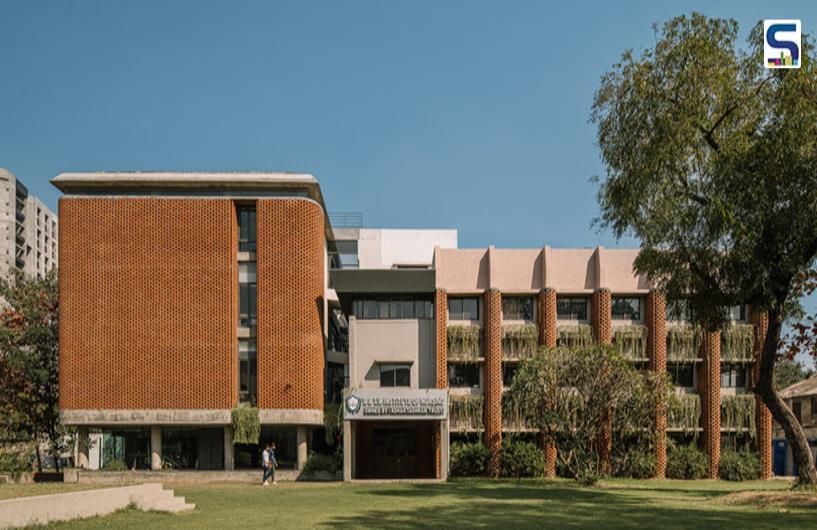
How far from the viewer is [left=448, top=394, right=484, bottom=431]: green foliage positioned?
1804 inches

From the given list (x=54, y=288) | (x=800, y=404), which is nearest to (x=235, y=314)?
(x=54, y=288)

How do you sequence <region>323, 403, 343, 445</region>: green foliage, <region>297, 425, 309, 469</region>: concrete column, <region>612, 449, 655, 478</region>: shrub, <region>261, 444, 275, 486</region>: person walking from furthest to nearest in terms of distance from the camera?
<region>323, 403, 343, 445</region>: green foliage → <region>297, 425, 309, 469</region>: concrete column → <region>612, 449, 655, 478</region>: shrub → <region>261, 444, 275, 486</region>: person walking

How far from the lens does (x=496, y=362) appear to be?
46.0 meters

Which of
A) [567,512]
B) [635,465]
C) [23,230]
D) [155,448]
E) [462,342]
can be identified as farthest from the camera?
[23,230]

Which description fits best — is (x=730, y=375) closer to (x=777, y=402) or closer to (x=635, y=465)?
(x=635, y=465)

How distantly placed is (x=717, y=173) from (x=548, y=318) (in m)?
21.5

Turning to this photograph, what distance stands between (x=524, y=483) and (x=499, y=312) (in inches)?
407

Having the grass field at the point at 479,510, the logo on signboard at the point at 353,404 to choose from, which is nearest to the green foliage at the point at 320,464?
the logo on signboard at the point at 353,404

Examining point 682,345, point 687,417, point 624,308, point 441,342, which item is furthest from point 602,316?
point 441,342

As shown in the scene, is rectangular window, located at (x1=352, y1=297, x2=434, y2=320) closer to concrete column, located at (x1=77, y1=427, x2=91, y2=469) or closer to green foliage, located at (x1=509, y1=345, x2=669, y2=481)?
green foliage, located at (x1=509, y1=345, x2=669, y2=481)

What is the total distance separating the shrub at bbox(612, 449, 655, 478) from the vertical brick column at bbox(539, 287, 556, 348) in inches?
264

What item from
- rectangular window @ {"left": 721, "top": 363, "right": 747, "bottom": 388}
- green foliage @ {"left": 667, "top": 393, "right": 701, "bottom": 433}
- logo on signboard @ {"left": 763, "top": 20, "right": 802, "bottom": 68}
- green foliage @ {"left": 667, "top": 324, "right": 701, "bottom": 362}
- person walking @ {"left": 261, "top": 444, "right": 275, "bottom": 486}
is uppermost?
logo on signboard @ {"left": 763, "top": 20, "right": 802, "bottom": 68}

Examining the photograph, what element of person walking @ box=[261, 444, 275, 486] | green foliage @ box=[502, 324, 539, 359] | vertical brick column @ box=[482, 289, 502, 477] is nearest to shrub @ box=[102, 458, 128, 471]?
person walking @ box=[261, 444, 275, 486]

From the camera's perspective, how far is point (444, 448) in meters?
42.1
